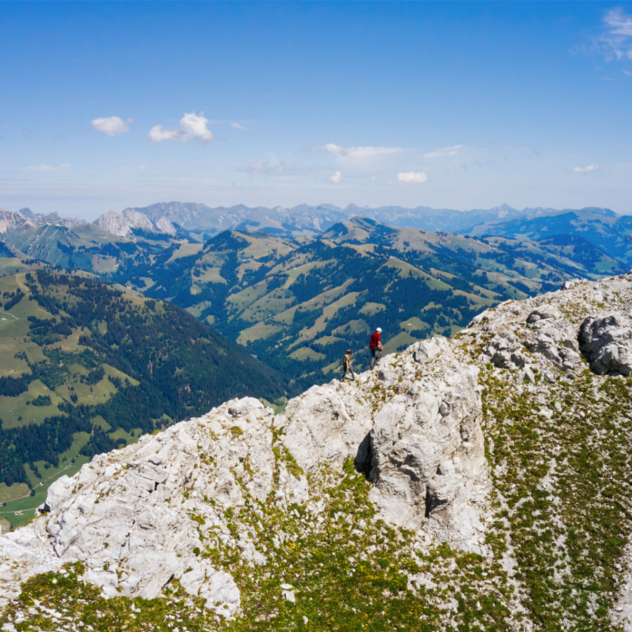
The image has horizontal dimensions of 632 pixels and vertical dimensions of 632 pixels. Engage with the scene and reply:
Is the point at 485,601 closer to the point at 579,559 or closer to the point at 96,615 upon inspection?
the point at 579,559

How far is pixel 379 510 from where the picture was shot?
1481 inches

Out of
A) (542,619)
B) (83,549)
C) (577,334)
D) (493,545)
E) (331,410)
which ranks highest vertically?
(577,334)

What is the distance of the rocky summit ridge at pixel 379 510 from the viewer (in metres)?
28.6

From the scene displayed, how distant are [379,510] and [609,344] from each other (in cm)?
3529

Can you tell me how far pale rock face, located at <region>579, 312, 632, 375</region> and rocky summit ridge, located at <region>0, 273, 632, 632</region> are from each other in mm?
194

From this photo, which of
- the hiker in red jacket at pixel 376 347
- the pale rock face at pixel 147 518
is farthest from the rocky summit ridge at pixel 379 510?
the hiker in red jacket at pixel 376 347

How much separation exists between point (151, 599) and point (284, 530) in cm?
1186

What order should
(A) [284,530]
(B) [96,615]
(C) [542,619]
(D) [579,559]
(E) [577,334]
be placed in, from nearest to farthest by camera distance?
(B) [96,615], (C) [542,619], (D) [579,559], (A) [284,530], (E) [577,334]

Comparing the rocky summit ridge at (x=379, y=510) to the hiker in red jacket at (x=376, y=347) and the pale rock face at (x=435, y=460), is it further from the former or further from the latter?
the hiker in red jacket at (x=376, y=347)

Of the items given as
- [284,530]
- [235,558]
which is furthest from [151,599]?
[284,530]

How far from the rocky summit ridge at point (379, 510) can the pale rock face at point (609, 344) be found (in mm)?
194

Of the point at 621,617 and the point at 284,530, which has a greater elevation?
the point at 284,530

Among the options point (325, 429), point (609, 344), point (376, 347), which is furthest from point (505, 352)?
point (325, 429)

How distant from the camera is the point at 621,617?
28984mm
